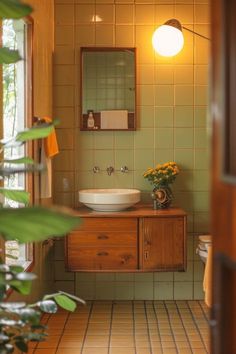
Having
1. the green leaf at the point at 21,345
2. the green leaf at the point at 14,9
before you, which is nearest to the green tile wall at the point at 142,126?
the green leaf at the point at 21,345

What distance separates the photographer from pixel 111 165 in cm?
432

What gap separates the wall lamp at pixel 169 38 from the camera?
3.93m

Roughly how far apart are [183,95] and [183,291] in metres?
1.54

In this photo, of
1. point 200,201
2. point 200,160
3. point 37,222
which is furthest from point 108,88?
point 37,222

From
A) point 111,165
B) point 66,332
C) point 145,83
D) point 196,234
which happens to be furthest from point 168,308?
point 145,83

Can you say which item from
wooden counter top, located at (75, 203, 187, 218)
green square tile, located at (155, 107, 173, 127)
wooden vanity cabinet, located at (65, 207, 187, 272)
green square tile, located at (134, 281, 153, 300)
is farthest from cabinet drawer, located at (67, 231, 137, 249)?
green square tile, located at (155, 107, 173, 127)

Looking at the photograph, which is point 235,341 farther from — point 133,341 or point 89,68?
point 89,68

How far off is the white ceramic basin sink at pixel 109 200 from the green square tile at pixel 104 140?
449mm

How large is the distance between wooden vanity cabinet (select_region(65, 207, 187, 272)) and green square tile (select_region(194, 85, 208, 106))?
38.7 inches

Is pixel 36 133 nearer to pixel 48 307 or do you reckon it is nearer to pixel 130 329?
pixel 48 307

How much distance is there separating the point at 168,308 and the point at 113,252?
2.26 feet

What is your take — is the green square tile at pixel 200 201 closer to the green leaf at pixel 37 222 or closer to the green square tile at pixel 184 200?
the green square tile at pixel 184 200

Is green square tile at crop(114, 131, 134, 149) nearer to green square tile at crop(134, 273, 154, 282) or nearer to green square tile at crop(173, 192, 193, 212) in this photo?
green square tile at crop(173, 192, 193, 212)

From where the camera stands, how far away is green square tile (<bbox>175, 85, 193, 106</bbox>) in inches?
169
